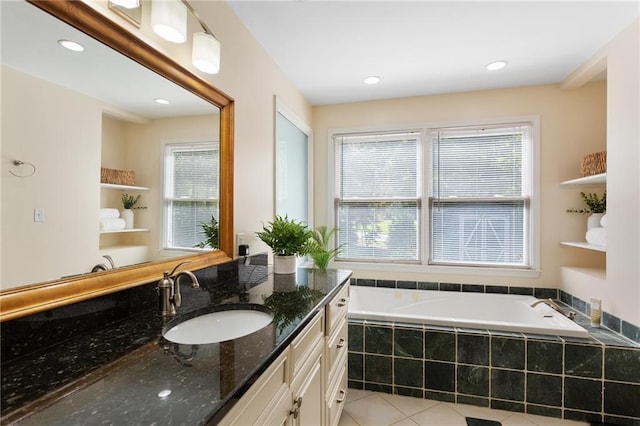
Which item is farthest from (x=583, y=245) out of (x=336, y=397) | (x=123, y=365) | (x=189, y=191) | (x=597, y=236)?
(x=123, y=365)

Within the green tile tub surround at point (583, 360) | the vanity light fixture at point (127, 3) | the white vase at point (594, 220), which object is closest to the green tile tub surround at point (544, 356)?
the green tile tub surround at point (583, 360)

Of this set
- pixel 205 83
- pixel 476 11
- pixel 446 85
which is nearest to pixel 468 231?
pixel 446 85

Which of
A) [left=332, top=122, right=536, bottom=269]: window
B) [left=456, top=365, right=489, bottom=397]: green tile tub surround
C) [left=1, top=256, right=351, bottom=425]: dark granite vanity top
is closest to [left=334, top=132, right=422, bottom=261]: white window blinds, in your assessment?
[left=332, top=122, right=536, bottom=269]: window

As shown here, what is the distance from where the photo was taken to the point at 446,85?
9.73ft

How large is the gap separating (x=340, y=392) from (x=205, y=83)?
185 centimetres

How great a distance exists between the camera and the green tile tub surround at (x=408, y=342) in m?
2.18

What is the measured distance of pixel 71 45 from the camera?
0.96 meters

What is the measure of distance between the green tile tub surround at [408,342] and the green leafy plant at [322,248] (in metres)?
0.87

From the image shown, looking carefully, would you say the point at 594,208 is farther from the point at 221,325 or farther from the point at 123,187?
the point at 123,187

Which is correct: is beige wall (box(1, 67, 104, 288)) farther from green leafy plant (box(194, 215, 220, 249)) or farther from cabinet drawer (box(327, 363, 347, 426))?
cabinet drawer (box(327, 363, 347, 426))

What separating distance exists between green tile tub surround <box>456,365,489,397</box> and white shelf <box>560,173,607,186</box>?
5.56 ft

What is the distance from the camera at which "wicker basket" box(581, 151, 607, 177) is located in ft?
8.02

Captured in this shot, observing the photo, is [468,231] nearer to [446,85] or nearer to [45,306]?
[446,85]

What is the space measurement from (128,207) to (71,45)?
21.4 inches
